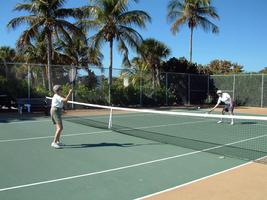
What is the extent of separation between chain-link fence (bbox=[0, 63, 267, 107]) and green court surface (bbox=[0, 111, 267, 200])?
22.9 ft

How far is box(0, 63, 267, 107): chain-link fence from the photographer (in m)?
21.4

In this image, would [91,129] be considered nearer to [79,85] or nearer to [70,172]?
[70,172]

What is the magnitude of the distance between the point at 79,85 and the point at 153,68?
804 centimetres

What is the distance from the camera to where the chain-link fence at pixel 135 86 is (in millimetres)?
21359

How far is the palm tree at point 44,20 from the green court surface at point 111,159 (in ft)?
33.5

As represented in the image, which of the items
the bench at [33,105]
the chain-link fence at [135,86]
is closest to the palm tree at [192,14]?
the chain-link fence at [135,86]

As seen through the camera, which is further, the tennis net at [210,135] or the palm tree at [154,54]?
the palm tree at [154,54]

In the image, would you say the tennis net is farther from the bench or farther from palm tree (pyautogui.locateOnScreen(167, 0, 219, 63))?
palm tree (pyautogui.locateOnScreen(167, 0, 219, 63))

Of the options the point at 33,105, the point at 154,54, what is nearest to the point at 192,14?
the point at 154,54

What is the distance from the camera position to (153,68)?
30.1 m

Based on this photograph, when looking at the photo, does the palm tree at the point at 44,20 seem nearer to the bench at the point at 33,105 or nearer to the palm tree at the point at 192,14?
the bench at the point at 33,105

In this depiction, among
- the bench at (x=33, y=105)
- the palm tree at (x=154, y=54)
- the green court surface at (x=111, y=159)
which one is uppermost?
the palm tree at (x=154, y=54)

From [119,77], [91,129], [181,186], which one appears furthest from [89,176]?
[119,77]

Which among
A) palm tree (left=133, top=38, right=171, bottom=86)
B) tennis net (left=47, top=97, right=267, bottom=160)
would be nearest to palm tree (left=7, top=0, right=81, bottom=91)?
palm tree (left=133, top=38, right=171, bottom=86)
